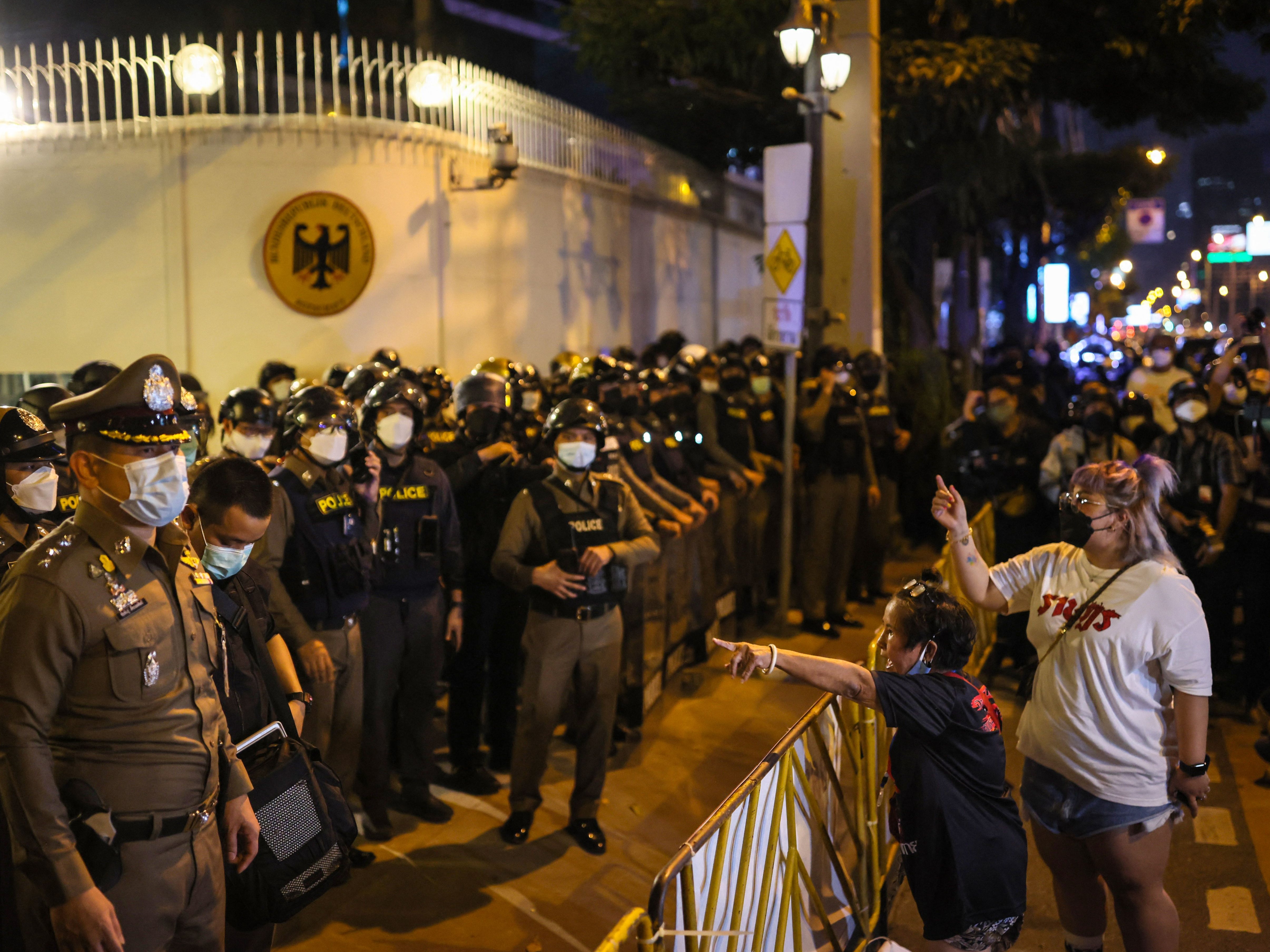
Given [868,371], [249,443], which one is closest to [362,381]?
[249,443]

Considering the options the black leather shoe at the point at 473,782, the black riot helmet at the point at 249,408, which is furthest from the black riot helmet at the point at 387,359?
the black leather shoe at the point at 473,782

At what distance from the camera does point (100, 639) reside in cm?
277

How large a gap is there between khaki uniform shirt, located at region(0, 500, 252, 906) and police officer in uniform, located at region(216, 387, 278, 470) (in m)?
3.12

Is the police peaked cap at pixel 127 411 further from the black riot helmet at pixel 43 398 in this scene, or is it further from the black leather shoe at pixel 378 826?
the black riot helmet at pixel 43 398

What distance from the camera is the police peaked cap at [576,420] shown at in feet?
19.2

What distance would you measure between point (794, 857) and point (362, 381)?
452 centimetres

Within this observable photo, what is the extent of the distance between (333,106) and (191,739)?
10542 millimetres

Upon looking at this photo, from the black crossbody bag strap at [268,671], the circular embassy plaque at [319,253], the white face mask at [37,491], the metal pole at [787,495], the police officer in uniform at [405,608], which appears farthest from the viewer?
the circular embassy plaque at [319,253]

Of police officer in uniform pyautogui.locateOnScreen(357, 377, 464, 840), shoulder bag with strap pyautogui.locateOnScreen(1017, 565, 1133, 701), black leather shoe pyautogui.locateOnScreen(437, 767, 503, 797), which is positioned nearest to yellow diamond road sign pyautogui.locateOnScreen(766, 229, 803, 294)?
police officer in uniform pyautogui.locateOnScreen(357, 377, 464, 840)

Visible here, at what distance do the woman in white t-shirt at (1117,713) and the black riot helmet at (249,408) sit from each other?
13.9 ft

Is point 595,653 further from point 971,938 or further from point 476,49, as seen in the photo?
point 476,49

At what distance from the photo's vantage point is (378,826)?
5734mm

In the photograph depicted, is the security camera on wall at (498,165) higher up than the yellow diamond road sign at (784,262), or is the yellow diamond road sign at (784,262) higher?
the security camera on wall at (498,165)

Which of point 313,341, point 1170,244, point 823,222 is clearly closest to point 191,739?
point 313,341
